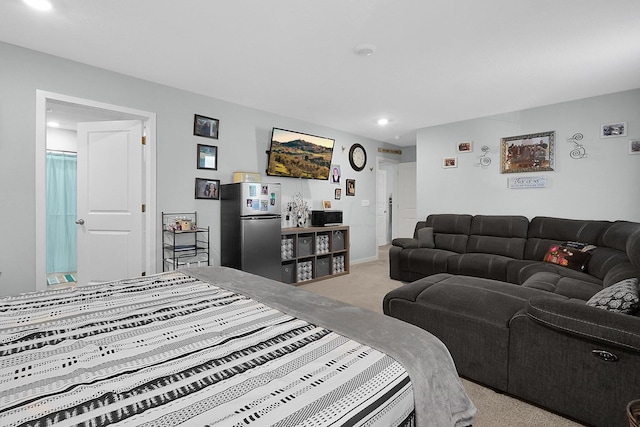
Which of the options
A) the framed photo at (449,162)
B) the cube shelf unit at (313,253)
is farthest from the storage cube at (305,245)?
the framed photo at (449,162)

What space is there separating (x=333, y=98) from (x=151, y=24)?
86.7 inches

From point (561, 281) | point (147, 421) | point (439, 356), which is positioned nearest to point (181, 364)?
point (147, 421)

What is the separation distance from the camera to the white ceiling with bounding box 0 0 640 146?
2.19 m

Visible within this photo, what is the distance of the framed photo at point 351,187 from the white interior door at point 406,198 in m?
1.96

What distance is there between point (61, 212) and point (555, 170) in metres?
7.77

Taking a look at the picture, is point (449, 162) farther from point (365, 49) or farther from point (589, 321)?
point (589, 321)

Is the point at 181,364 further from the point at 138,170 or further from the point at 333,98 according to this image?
the point at 333,98

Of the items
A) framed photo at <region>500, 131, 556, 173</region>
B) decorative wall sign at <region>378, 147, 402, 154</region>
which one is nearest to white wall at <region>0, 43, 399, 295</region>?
decorative wall sign at <region>378, 147, 402, 154</region>

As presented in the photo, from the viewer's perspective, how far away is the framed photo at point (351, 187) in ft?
19.6

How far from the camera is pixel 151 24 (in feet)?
7.78

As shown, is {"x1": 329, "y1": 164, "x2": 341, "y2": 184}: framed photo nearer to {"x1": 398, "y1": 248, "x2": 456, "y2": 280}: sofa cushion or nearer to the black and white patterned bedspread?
{"x1": 398, "y1": 248, "x2": 456, "y2": 280}: sofa cushion

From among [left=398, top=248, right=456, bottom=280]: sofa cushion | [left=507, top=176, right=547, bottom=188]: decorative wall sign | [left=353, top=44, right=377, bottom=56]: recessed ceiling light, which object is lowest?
[left=398, top=248, right=456, bottom=280]: sofa cushion

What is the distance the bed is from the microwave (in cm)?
353

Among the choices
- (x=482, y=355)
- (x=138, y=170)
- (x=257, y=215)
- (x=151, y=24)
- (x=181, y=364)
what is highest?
(x=151, y=24)
